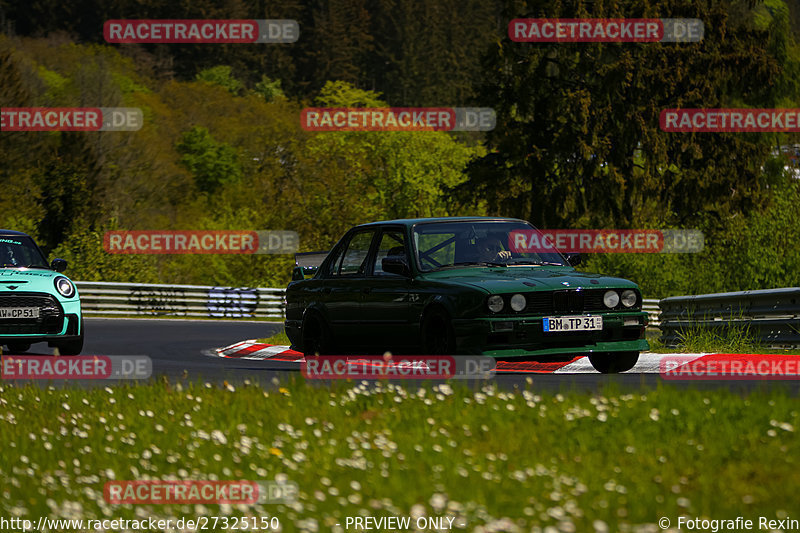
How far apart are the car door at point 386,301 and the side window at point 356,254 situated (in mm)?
215

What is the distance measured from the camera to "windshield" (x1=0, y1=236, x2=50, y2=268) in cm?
1834

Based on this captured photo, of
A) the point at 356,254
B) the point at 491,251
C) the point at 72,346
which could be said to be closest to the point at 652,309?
the point at 72,346

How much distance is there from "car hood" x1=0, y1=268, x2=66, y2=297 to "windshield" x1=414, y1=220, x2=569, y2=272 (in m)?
5.98

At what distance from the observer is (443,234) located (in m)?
13.9

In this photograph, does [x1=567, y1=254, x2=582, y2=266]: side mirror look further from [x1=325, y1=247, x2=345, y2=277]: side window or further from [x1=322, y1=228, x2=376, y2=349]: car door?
[x1=325, y1=247, x2=345, y2=277]: side window

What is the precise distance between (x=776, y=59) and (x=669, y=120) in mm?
5635

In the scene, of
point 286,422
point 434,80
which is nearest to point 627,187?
point 286,422

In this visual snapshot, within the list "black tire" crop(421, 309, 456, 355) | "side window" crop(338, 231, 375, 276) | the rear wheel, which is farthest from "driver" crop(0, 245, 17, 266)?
"black tire" crop(421, 309, 456, 355)

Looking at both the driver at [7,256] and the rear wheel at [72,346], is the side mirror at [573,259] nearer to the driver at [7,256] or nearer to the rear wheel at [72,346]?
the rear wheel at [72,346]

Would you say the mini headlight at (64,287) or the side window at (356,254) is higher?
the side window at (356,254)

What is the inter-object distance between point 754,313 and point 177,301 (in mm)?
29160

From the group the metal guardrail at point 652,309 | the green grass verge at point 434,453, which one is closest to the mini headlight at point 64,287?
the green grass verge at point 434,453

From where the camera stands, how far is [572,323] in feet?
41.3

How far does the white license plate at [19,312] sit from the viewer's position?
1709 centimetres
